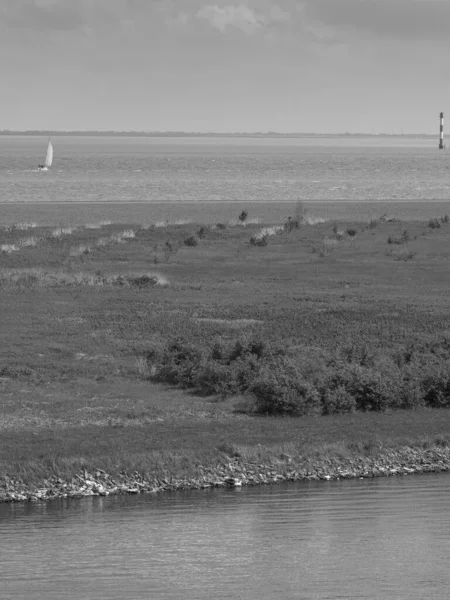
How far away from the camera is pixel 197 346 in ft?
84.9

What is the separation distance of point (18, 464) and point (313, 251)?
30.6 meters

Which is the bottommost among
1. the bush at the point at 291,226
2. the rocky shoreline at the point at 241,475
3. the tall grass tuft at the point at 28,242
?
the rocky shoreline at the point at 241,475

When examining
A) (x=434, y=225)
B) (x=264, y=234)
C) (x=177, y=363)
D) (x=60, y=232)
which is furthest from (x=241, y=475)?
(x=434, y=225)

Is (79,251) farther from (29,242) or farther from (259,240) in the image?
(259,240)

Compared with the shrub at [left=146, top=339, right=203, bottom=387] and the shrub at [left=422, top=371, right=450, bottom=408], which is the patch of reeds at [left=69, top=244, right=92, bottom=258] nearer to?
the shrub at [left=146, top=339, right=203, bottom=387]

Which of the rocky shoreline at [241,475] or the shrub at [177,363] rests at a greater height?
the shrub at [177,363]

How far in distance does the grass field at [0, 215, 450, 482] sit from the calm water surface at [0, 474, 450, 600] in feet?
4.03

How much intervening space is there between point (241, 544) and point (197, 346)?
10516mm

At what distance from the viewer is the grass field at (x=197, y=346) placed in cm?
1977

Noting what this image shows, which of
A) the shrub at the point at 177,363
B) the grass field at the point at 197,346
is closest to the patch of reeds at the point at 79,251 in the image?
the grass field at the point at 197,346

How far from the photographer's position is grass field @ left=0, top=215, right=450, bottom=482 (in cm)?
1977

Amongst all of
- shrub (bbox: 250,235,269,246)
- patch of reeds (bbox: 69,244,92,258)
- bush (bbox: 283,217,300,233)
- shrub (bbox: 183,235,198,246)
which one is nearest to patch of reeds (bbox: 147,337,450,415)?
patch of reeds (bbox: 69,244,92,258)

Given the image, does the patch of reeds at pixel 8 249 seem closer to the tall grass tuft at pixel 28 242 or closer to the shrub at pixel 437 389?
the tall grass tuft at pixel 28 242

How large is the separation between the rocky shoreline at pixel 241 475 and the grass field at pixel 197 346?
227mm
